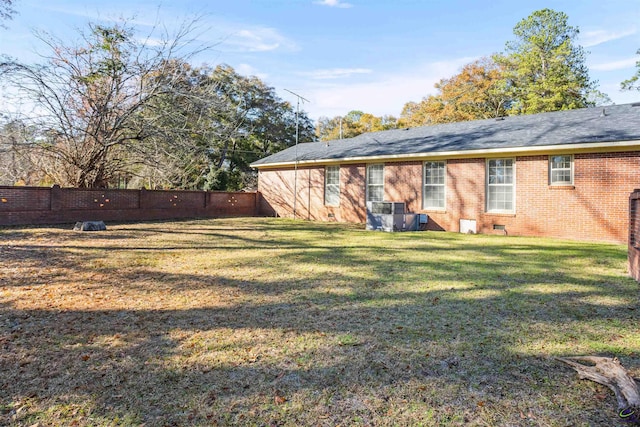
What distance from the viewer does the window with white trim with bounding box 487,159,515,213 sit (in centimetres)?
1181

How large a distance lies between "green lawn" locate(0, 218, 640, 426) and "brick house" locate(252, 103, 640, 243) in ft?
15.0

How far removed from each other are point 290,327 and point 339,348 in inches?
26.4

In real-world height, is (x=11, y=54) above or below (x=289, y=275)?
above

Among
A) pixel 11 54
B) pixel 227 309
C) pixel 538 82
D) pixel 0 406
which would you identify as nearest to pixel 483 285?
pixel 227 309

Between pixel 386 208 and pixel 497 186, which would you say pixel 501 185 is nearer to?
pixel 497 186

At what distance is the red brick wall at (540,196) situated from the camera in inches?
394

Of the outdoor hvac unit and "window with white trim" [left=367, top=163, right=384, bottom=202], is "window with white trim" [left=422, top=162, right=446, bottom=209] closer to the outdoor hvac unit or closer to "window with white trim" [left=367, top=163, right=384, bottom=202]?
the outdoor hvac unit

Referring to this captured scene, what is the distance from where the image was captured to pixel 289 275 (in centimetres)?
584

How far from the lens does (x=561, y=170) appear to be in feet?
35.7

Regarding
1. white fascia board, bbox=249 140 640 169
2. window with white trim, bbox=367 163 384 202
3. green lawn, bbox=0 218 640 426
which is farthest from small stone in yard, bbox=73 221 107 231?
window with white trim, bbox=367 163 384 202

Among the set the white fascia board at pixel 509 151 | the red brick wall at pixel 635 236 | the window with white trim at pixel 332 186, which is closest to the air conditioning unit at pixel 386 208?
the white fascia board at pixel 509 151

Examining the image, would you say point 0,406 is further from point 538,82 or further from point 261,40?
point 538,82

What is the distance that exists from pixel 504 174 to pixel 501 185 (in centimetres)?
36

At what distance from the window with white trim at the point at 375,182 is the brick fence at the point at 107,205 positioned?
757cm
